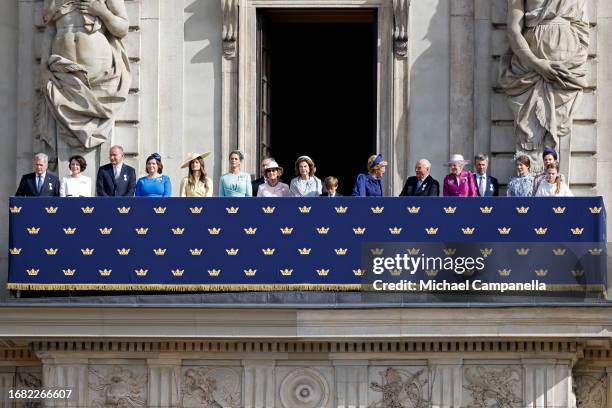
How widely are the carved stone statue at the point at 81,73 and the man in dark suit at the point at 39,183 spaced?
5.99ft

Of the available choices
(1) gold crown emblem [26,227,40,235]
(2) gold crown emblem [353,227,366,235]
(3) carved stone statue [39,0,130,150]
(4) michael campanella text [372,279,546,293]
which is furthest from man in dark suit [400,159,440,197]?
(1) gold crown emblem [26,227,40,235]

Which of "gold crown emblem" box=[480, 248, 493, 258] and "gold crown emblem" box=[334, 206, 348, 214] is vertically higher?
"gold crown emblem" box=[334, 206, 348, 214]

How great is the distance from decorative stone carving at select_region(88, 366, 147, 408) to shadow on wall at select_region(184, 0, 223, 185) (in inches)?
169

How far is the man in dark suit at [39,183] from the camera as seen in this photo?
39.9 m

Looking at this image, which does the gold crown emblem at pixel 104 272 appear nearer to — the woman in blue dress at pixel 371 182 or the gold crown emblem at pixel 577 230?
the woman in blue dress at pixel 371 182

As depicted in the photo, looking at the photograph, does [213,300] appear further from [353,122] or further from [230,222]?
[353,122]

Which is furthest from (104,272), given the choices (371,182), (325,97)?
(325,97)

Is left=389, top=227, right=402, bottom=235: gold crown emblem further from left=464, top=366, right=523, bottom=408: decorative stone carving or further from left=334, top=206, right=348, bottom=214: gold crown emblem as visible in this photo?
left=464, top=366, right=523, bottom=408: decorative stone carving

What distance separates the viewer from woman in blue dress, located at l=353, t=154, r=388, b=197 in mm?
39406

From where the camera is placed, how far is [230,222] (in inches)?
1550

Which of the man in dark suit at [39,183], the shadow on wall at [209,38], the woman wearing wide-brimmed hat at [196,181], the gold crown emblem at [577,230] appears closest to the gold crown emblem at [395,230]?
the gold crown emblem at [577,230]

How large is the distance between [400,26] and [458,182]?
3.44m

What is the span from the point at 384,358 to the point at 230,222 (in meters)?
3.05

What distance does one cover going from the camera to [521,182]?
3966 cm
